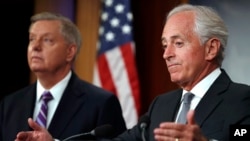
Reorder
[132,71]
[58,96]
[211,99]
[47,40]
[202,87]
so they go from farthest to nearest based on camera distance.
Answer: [132,71] → [47,40] → [58,96] → [202,87] → [211,99]

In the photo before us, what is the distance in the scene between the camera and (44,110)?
168 inches

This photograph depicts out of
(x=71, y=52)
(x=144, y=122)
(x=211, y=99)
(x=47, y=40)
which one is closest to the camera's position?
(x=144, y=122)

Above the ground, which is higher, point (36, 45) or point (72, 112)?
point (36, 45)

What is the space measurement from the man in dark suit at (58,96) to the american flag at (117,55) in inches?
30.8

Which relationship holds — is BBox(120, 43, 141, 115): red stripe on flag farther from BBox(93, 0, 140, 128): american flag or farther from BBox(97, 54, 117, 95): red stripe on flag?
BBox(97, 54, 117, 95): red stripe on flag

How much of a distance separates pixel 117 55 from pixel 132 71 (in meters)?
0.18

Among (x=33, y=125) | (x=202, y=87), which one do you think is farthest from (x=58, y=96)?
(x=202, y=87)

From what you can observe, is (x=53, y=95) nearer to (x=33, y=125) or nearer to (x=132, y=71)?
(x=33, y=125)

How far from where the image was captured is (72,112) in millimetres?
4203

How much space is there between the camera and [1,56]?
6.07 metres

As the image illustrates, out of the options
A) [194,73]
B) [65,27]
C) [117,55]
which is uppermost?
[65,27]

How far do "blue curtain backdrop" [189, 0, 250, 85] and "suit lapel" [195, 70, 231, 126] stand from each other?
61.5 inches

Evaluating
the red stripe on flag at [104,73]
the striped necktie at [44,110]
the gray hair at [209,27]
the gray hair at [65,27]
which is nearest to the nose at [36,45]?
the gray hair at [65,27]

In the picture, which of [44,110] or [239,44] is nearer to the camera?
[44,110]
